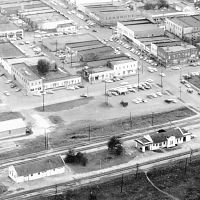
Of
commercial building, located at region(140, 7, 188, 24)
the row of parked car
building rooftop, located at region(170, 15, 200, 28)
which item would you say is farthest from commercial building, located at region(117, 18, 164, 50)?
the row of parked car

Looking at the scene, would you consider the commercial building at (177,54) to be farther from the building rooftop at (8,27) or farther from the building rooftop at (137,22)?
the building rooftop at (8,27)

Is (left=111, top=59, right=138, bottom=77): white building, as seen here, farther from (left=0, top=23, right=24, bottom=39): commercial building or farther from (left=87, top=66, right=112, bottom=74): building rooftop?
(left=0, top=23, right=24, bottom=39): commercial building

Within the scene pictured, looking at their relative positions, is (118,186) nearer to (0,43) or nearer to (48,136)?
(48,136)

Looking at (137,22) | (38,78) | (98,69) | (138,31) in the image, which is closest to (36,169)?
(38,78)

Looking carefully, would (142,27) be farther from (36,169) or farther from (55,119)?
(36,169)

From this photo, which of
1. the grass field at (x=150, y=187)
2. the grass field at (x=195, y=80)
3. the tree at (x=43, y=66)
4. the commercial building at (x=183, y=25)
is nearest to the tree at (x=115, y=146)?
the grass field at (x=150, y=187)

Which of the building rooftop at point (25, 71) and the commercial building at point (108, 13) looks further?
the commercial building at point (108, 13)

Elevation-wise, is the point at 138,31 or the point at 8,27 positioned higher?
the point at 138,31
